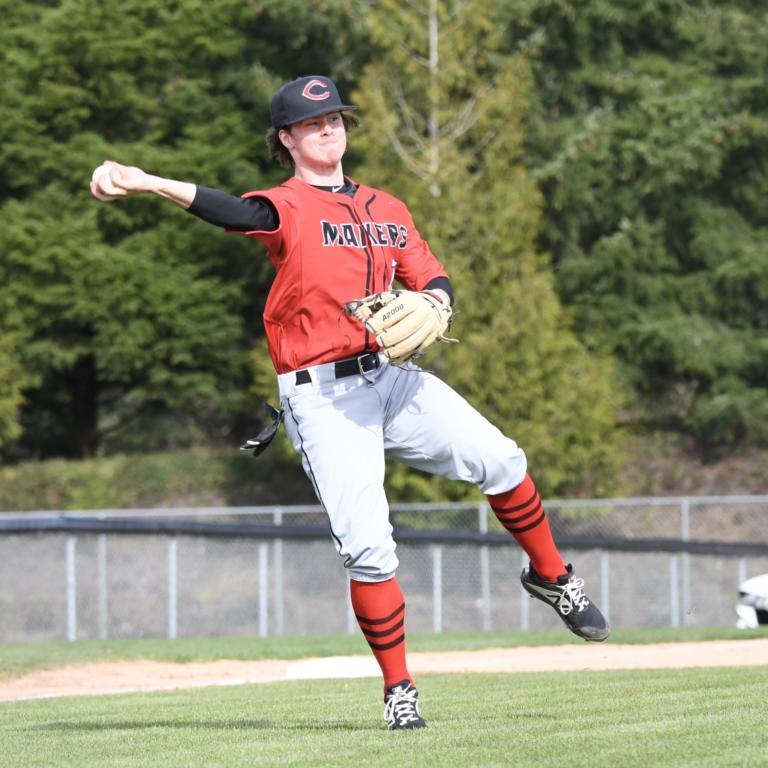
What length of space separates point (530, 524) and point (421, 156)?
54.5 ft

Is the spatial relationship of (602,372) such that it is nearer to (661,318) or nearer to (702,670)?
(661,318)

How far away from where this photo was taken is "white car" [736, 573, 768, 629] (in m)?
14.1

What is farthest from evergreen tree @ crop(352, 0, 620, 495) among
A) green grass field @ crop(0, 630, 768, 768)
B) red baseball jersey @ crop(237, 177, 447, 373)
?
red baseball jersey @ crop(237, 177, 447, 373)

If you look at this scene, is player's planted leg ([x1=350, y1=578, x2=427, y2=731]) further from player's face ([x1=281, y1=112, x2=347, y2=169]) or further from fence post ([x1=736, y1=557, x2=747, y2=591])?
fence post ([x1=736, y1=557, x2=747, y2=591])

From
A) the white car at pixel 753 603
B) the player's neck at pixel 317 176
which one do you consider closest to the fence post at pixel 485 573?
the white car at pixel 753 603

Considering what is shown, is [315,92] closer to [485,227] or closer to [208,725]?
[208,725]

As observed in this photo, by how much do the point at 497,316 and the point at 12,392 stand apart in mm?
8158

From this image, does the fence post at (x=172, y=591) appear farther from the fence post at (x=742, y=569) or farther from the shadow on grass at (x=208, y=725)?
the shadow on grass at (x=208, y=725)

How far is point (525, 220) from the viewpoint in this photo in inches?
846

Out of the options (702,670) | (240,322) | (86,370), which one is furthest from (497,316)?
(702,670)

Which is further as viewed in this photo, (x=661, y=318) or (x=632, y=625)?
(x=661, y=318)

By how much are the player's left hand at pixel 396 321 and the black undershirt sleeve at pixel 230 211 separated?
0.47 metres

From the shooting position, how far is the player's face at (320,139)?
18.8 ft

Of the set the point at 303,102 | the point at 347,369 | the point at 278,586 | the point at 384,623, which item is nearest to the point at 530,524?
the point at 384,623
